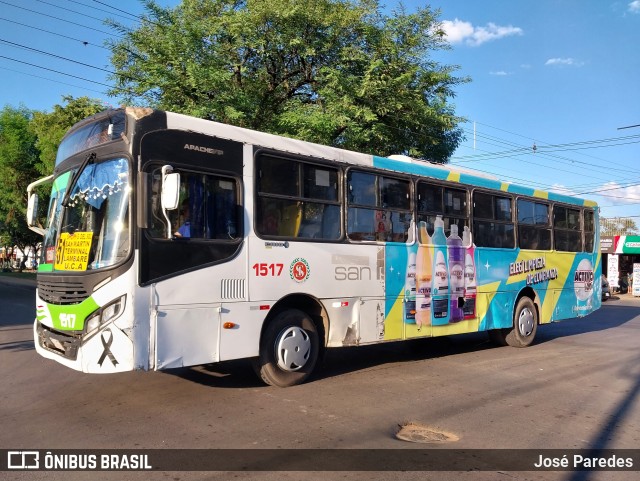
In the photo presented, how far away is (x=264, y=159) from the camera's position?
274 inches

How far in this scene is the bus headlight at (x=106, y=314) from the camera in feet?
18.4

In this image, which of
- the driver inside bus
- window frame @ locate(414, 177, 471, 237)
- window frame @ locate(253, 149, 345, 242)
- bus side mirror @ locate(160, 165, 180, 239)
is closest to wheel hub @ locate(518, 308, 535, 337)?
window frame @ locate(414, 177, 471, 237)

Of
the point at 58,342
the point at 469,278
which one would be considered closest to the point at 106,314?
the point at 58,342

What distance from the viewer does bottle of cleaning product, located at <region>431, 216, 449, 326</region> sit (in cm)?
927

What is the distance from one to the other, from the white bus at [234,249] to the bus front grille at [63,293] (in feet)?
0.09

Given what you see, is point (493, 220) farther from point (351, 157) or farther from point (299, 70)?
point (299, 70)

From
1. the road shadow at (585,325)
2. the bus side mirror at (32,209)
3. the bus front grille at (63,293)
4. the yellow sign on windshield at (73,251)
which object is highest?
the bus side mirror at (32,209)

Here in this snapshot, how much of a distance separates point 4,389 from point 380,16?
13289 millimetres

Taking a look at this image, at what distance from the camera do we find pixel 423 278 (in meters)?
9.11

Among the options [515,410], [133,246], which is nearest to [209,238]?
[133,246]

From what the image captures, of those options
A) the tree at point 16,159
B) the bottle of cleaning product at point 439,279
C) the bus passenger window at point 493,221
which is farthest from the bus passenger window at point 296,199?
the tree at point 16,159

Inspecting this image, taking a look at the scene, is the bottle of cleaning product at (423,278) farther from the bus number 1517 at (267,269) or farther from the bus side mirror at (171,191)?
the bus side mirror at (171,191)

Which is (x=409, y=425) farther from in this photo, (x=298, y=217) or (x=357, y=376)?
(x=298, y=217)

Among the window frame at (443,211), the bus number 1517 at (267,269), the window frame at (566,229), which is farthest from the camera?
the window frame at (566,229)
